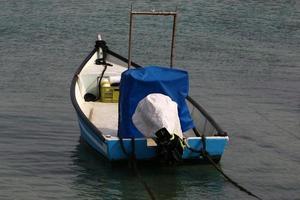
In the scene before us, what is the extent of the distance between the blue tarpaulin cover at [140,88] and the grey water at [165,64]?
0.94 m

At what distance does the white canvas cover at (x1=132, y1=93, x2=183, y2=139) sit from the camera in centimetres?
1461

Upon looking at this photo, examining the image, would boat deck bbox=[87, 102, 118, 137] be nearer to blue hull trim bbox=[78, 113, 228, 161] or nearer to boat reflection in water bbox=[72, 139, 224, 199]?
boat reflection in water bbox=[72, 139, 224, 199]

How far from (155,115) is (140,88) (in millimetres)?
840

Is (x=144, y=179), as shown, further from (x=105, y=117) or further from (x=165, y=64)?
(x=165, y=64)

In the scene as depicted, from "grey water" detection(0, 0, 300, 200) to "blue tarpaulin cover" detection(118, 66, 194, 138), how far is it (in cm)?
94

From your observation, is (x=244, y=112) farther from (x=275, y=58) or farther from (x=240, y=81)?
(x=275, y=58)

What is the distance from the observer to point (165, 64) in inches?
1017

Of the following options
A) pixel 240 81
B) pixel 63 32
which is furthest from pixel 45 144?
pixel 63 32

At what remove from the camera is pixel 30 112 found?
64.9ft

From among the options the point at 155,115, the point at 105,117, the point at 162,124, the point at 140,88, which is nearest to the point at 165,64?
the point at 105,117

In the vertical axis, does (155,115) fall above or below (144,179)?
above

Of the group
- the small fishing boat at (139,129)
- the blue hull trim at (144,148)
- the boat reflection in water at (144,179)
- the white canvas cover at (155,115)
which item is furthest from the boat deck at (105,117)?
the white canvas cover at (155,115)

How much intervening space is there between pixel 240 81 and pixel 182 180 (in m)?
9.53

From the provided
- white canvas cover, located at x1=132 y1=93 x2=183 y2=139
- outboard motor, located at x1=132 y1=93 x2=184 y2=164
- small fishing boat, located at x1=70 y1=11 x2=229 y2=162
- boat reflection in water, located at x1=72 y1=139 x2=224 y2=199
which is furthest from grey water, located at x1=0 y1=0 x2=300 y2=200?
white canvas cover, located at x1=132 y1=93 x2=183 y2=139
